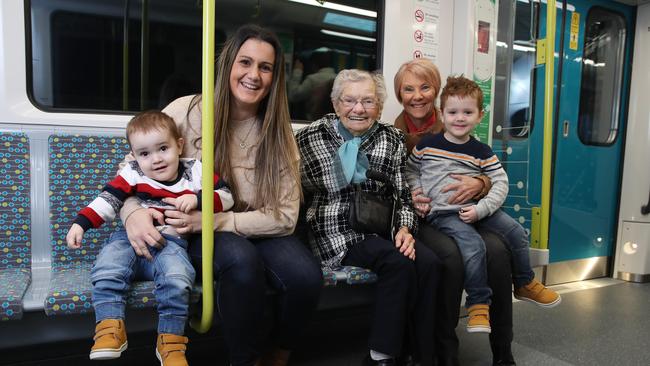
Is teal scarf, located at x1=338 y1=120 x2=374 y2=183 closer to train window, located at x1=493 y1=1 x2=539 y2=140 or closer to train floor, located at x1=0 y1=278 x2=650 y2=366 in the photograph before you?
train floor, located at x1=0 y1=278 x2=650 y2=366

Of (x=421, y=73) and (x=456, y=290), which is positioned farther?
(x=421, y=73)

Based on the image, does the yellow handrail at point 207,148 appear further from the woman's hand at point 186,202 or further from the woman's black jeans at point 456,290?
the woman's black jeans at point 456,290

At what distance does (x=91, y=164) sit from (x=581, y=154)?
12.7 ft

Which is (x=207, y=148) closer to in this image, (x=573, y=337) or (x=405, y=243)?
(x=405, y=243)

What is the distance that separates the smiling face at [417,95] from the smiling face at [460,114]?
0.24 m

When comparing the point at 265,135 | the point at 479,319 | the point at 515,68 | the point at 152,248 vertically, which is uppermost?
the point at 515,68

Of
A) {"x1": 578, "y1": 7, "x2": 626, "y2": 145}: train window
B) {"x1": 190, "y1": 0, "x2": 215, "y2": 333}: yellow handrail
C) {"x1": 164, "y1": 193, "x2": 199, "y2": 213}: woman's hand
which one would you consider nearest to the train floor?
{"x1": 164, "y1": 193, "x2": 199, "y2": 213}: woman's hand

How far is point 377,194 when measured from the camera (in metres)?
2.20

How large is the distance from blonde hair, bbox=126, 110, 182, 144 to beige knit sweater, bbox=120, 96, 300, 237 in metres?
0.12

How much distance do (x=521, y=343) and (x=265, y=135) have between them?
1.88 m

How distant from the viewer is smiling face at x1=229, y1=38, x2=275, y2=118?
191 centimetres

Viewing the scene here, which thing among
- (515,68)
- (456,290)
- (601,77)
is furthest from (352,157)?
(601,77)

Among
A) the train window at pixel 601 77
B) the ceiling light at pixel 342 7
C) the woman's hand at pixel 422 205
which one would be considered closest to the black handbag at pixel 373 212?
the woman's hand at pixel 422 205

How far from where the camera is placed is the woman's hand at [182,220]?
1701mm
